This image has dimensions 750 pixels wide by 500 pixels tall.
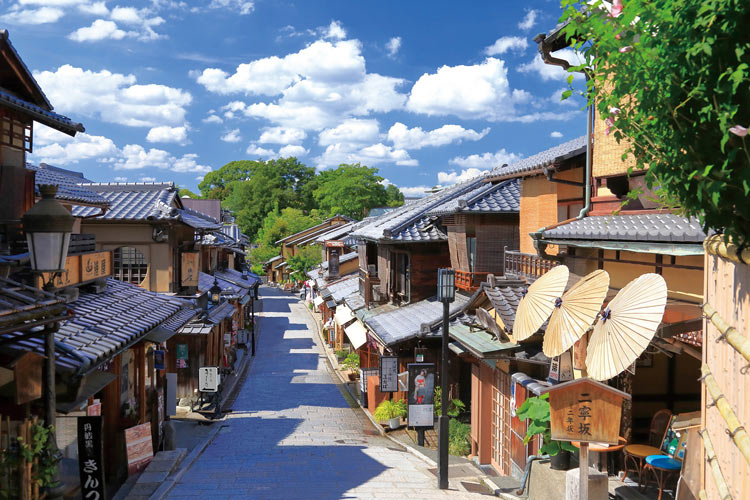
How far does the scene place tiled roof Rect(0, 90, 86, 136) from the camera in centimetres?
979

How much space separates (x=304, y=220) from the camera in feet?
287

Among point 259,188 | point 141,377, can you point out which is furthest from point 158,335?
point 259,188

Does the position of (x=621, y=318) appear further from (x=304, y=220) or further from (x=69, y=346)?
(x=304, y=220)

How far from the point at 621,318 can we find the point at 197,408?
22435 millimetres

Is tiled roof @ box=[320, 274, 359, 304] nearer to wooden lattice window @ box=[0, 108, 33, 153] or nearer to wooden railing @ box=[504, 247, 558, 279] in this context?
wooden railing @ box=[504, 247, 558, 279]

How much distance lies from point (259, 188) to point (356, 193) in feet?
71.0

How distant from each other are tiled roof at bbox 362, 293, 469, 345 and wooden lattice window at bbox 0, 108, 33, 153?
11.7m

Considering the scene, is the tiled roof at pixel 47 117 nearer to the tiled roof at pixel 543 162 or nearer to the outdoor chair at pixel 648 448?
the tiled roof at pixel 543 162

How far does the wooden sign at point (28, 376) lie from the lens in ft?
24.4

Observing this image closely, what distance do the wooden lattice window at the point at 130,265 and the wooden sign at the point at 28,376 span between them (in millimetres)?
16433

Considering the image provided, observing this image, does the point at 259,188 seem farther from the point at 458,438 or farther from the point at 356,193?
the point at 458,438

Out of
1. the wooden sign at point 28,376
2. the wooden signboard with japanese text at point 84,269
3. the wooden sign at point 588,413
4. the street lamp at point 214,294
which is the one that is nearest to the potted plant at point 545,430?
the wooden sign at point 588,413

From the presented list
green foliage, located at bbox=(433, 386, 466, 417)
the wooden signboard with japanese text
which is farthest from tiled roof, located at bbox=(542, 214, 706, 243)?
the wooden signboard with japanese text

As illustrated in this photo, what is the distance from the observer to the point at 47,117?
10.9 metres
